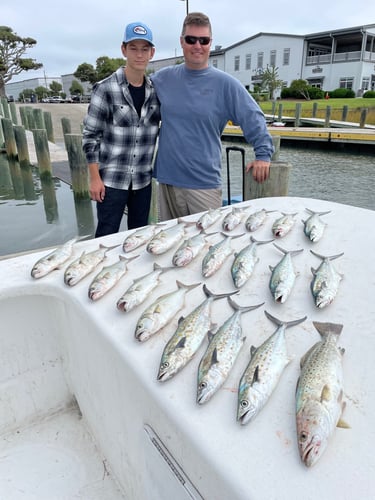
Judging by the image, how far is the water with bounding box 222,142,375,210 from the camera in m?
12.9

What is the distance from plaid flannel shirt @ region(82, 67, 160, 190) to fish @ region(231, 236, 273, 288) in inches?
72.1

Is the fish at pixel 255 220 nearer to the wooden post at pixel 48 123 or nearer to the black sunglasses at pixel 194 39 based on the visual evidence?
the black sunglasses at pixel 194 39

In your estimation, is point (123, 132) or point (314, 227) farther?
point (123, 132)

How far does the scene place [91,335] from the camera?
1.87 meters

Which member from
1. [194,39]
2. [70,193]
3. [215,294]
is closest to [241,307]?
[215,294]

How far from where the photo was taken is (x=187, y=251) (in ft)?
7.32

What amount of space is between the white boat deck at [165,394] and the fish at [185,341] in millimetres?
38

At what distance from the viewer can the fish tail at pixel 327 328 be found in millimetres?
1506

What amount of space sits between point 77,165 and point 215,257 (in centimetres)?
759

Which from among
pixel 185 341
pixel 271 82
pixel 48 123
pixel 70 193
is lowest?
pixel 70 193

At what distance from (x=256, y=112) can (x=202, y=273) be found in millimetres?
2040

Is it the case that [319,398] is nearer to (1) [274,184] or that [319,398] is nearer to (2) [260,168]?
(2) [260,168]

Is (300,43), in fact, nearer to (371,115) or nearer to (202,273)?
(371,115)

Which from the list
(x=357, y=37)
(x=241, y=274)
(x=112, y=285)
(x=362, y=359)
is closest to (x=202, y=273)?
(x=241, y=274)
